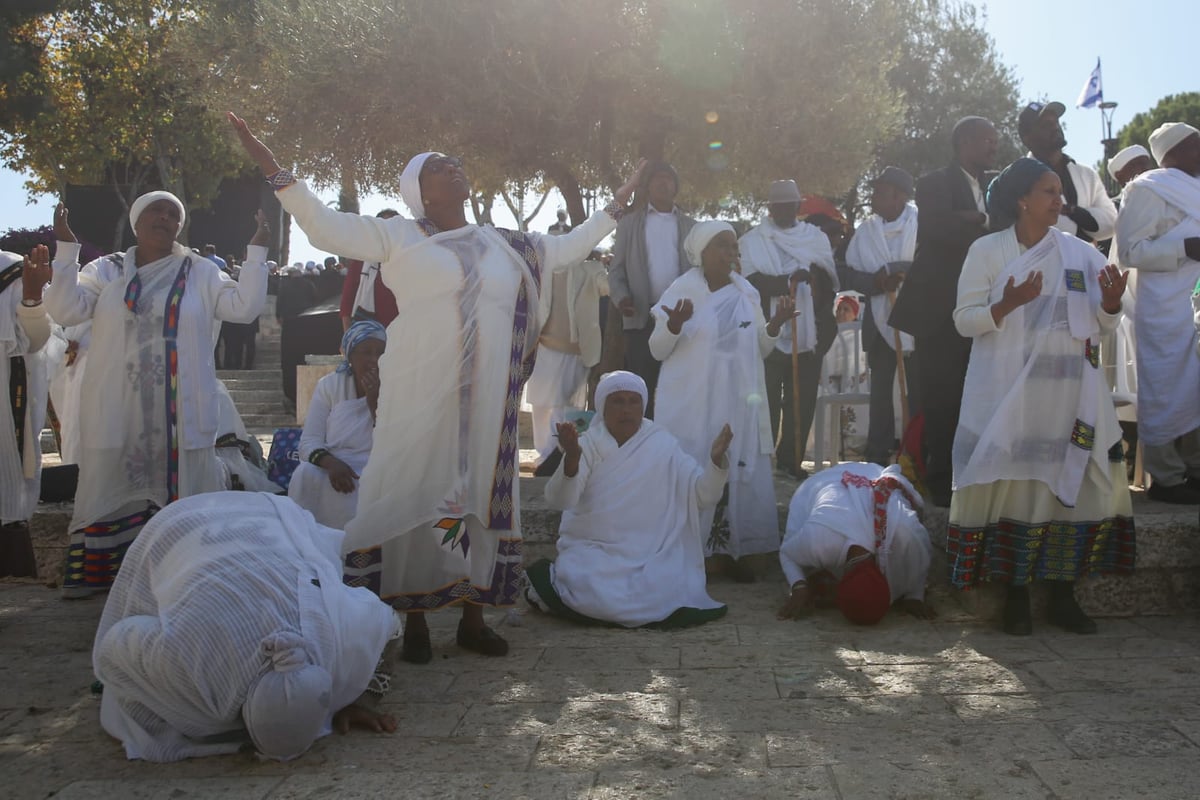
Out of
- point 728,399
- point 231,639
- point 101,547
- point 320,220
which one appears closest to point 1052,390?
point 728,399

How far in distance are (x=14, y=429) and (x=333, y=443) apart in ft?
5.06

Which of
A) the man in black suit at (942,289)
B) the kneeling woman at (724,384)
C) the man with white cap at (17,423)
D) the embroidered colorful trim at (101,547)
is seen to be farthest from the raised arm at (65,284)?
the man in black suit at (942,289)

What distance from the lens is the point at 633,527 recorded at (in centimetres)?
568

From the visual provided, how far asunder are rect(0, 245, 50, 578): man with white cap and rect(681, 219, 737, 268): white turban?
3.46m

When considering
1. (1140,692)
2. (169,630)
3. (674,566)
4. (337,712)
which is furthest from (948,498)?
(169,630)

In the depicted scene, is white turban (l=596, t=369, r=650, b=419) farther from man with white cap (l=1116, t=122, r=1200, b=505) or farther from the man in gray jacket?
man with white cap (l=1116, t=122, r=1200, b=505)

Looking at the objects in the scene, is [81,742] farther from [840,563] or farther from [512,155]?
[512,155]

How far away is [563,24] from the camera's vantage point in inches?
436

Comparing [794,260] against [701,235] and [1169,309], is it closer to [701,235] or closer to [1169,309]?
[701,235]

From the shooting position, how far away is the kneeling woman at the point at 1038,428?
16.3 ft

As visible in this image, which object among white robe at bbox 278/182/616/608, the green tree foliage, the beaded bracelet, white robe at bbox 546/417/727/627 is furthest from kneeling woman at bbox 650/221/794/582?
the green tree foliage

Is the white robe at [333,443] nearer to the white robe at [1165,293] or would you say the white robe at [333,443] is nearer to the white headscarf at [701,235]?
the white headscarf at [701,235]

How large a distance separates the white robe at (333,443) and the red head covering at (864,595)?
2469 mm

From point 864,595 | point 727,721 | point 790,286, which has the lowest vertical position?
point 727,721
